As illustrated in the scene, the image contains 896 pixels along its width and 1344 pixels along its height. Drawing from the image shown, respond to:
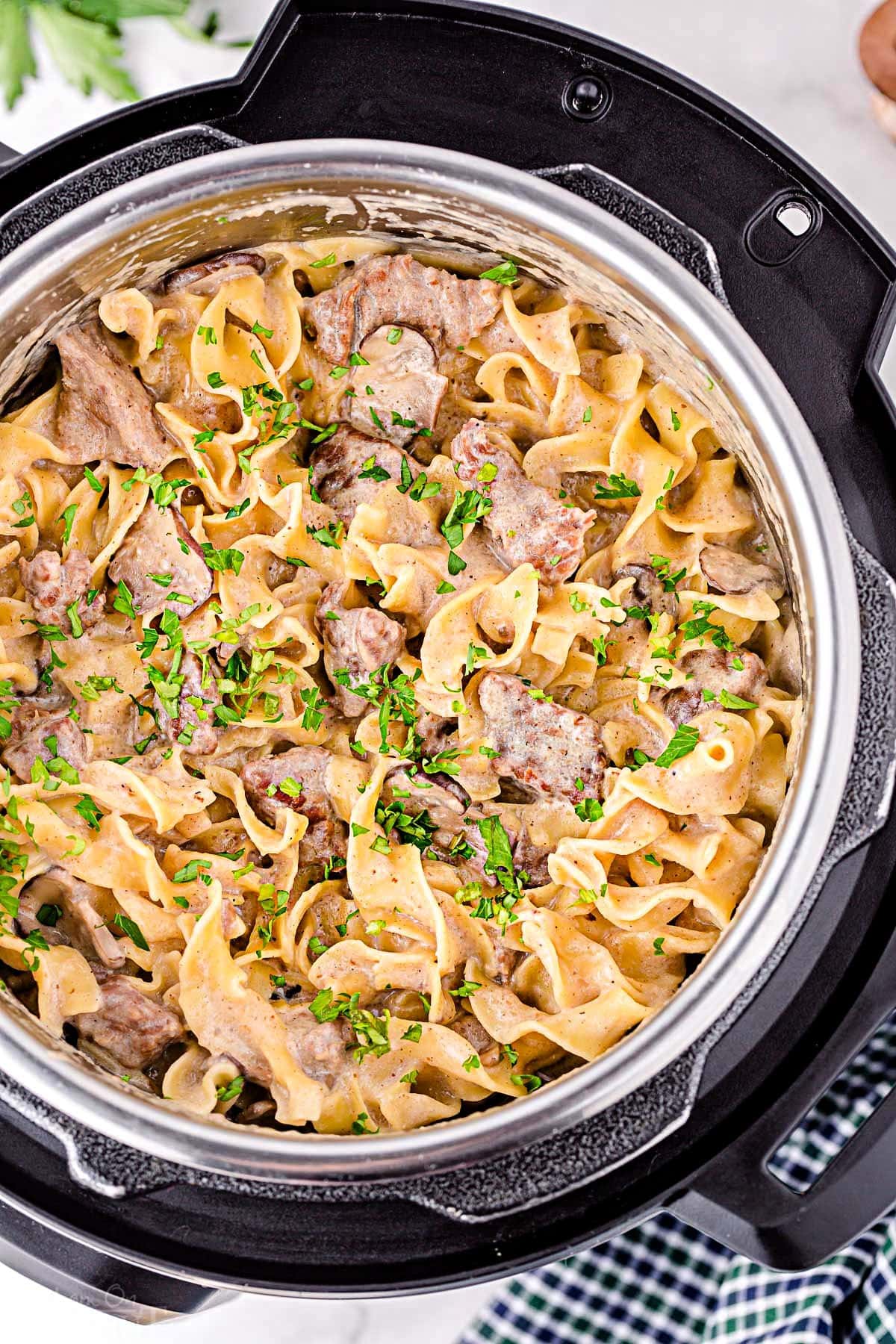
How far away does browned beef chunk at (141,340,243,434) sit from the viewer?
10.7 ft

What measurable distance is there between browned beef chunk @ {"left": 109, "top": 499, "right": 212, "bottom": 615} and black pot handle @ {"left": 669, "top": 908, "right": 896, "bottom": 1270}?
1801 mm

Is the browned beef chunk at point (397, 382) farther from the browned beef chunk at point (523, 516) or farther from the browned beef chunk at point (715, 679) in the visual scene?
the browned beef chunk at point (715, 679)

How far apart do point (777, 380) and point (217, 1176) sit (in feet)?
6.94

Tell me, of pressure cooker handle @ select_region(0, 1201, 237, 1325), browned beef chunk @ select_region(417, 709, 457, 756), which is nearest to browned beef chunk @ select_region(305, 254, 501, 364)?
browned beef chunk @ select_region(417, 709, 457, 756)

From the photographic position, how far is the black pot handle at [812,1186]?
2.61 meters

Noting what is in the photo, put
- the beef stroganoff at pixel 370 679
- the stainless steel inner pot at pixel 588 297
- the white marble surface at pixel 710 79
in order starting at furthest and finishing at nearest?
the white marble surface at pixel 710 79 → the beef stroganoff at pixel 370 679 → the stainless steel inner pot at pixel 588 297

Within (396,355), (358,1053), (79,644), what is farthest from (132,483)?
(358,1053)

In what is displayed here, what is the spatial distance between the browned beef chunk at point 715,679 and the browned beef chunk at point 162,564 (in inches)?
47.6

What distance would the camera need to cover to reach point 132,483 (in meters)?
3.24

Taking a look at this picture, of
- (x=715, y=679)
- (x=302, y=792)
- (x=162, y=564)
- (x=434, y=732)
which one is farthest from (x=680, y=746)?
(x=162, y=564)

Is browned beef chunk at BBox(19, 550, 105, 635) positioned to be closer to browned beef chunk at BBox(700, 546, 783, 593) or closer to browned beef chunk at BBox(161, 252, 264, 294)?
browned beef chunk at BBox(161, 252, 264, 294)

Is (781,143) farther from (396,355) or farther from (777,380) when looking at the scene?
(396,355)

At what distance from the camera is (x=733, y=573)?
3104 mm

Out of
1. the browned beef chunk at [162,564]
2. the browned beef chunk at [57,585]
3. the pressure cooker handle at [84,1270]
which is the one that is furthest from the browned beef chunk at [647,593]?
the pressure cooker handle at [84,1270]
